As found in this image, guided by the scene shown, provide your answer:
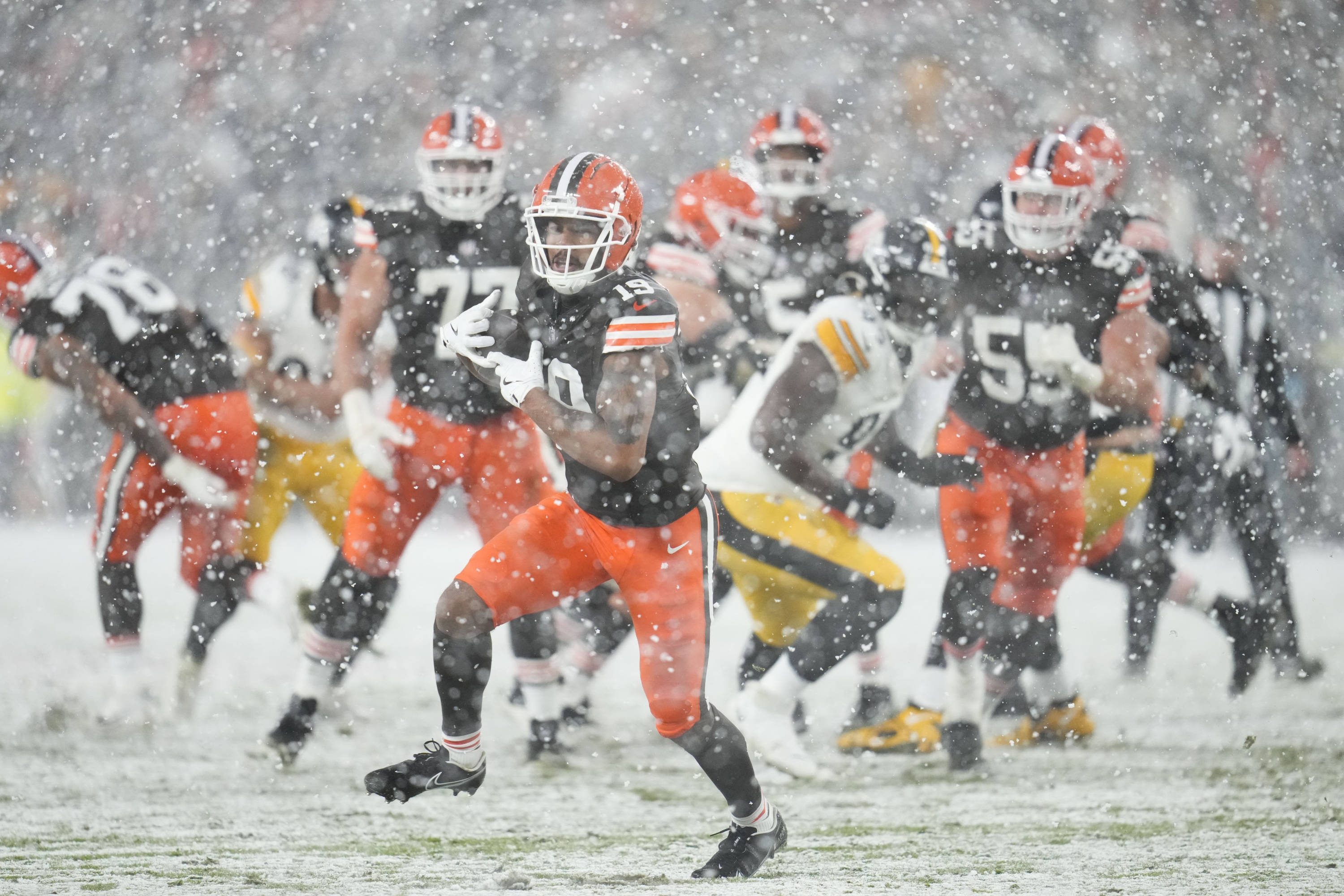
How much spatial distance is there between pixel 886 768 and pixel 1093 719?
0.95 meters

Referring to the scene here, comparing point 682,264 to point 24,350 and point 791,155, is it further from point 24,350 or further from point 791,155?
point 24,350

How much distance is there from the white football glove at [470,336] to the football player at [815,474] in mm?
1229

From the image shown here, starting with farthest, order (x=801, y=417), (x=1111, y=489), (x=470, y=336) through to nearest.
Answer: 1. (x=1111, y=489)
2. (x=801, y=417)
3. (x=470, y=336)

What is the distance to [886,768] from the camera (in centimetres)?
410

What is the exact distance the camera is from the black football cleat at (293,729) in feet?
13.2

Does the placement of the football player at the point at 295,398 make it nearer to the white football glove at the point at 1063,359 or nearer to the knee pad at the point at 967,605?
the knee pad at the point at 967,605

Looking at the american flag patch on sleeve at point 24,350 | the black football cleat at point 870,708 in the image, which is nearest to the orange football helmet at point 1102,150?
the black football cleat at point 870,708

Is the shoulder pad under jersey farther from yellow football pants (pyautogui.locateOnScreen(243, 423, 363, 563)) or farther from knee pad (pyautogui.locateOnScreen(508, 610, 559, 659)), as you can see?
yellow football pants (pyautogui.locateOnScreen(243, 423, 363, 563))

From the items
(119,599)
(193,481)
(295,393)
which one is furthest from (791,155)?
(119,599)

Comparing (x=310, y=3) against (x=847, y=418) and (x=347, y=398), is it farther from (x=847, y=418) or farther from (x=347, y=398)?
(x=847, y=418)

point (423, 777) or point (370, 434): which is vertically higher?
point (370, 434)

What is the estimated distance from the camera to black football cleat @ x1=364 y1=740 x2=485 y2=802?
9.10 ft

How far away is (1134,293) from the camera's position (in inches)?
164

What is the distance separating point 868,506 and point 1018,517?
2.55 feet
